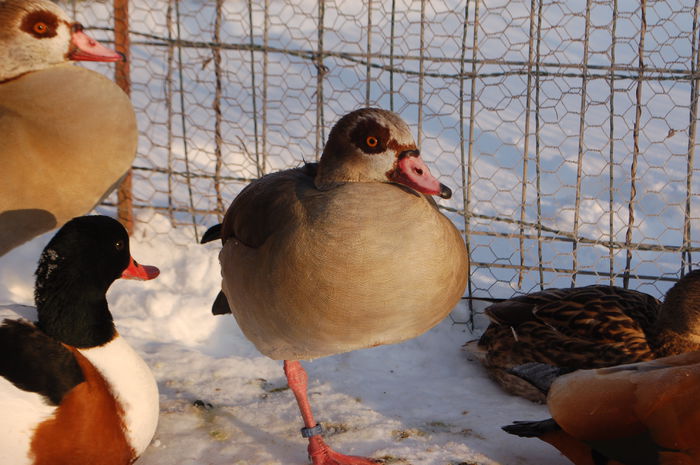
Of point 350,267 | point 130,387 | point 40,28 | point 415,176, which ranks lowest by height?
point 130,387

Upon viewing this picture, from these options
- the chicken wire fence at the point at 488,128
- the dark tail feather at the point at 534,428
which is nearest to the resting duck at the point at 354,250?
the dark tail feather at the point at 534,428

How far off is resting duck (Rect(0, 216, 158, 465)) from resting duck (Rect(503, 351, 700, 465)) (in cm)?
133

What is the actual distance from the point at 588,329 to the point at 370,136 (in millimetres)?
1521

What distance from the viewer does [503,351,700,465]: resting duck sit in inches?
84.0

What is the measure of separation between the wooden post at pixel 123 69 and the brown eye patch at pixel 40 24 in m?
1.01

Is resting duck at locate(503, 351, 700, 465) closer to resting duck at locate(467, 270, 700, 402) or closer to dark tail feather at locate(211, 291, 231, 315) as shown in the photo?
resting duck at locate(467, 270, 700, 402)

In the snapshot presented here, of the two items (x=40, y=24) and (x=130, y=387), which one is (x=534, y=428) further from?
(x=40, y=24)

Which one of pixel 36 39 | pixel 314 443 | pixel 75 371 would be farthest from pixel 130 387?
pixel 36 39

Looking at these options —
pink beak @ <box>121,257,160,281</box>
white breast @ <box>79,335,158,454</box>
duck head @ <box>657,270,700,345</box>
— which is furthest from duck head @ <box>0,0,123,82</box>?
duck head @ <box>657,270,700,345</box>

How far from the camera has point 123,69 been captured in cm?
444

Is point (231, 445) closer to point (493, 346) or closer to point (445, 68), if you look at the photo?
point (493, 346)

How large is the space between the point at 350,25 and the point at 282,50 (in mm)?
3938

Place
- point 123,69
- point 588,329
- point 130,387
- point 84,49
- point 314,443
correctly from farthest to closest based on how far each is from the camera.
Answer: point 123,69
point 84,49
point 588,329
point 314,443
point 130,387

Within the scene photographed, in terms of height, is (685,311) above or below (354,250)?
below
